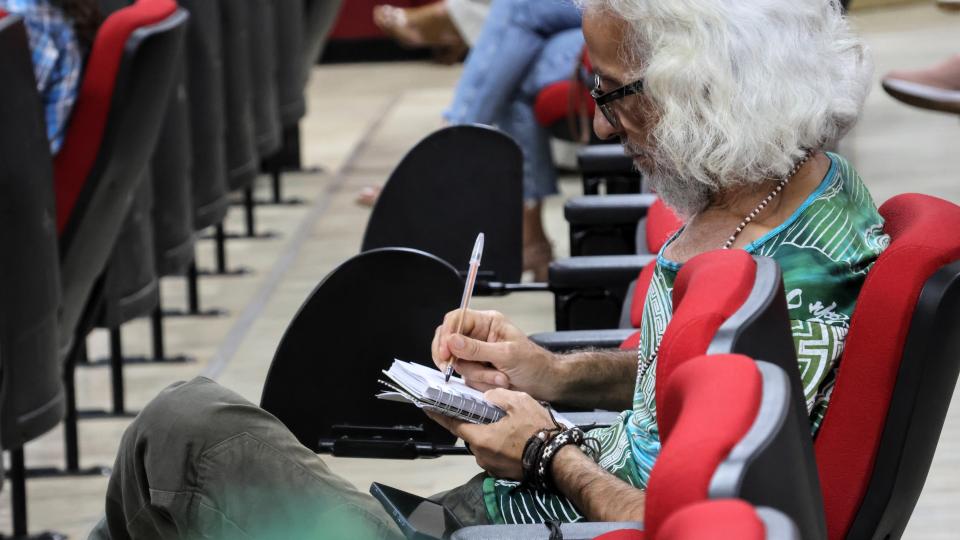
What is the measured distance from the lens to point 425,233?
237cm

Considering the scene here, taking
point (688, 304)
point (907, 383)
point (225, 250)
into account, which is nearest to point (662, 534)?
point (688, 304)

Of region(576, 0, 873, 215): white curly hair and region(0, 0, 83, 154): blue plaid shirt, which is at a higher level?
region(576, 0, 873, 215): white curly hair

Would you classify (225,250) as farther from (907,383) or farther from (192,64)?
(907,383)

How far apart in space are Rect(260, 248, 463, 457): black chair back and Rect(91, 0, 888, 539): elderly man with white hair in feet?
0.89

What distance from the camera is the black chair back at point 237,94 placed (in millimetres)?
4137

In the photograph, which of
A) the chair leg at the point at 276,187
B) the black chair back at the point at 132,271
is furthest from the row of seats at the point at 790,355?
the chair leg at the point at 276,187

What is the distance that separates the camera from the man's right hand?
170 cm

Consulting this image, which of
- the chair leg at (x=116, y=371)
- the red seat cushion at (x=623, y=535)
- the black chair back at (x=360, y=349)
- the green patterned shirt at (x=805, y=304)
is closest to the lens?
the red seat cushion at (x=623, y=535)

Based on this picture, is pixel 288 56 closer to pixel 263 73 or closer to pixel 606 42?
pixel 263 73

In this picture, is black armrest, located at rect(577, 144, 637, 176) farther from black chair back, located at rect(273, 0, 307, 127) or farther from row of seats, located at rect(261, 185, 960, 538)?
black chair back, located at rect(273, 0, 307, 127)

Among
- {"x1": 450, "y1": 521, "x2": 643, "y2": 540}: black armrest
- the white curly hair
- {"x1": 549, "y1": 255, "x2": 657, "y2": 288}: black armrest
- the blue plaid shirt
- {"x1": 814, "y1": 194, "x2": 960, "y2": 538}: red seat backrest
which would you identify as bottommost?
{"x1": 549, "y1": 255, "x2": 657, "y2": 288}: black armrest

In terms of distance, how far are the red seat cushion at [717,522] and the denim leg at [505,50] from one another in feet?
10.7

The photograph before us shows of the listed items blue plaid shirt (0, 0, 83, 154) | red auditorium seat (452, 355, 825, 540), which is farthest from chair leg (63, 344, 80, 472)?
red auditorium seat (452, 355, 825, 540)

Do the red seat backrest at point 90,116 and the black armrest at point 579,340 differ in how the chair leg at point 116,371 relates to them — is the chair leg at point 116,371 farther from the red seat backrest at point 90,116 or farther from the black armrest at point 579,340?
the black armrest at point 579,340
